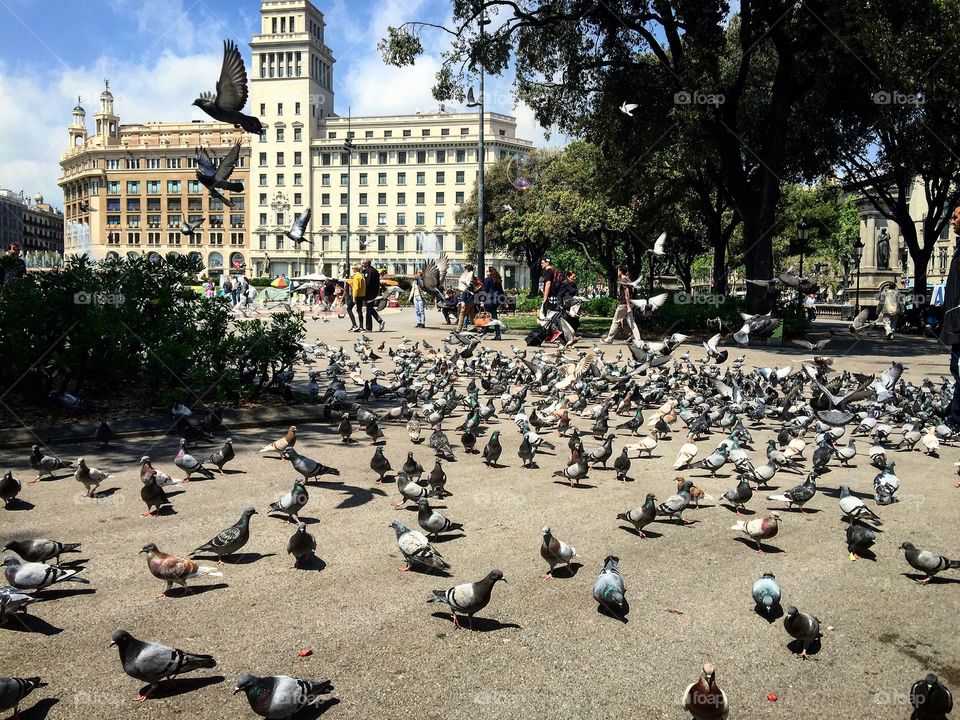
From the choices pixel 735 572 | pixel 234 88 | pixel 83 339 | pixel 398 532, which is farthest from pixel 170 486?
pixel 234 88

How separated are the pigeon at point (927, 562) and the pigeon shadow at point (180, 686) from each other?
4.39 meters

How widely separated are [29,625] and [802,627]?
4.29 metres

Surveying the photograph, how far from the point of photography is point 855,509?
613 cm

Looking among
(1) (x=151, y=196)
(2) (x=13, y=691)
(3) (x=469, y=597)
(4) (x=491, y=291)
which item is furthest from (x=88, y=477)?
(1) (x=151, y=196)

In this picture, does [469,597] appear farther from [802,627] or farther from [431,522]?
[802,627]

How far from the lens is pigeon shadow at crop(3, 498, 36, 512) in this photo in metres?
6.40

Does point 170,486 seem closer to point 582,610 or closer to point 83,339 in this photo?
point 83,339

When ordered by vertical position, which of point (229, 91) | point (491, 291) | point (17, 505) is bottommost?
point (17, 505)

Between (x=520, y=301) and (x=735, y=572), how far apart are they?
36179mm

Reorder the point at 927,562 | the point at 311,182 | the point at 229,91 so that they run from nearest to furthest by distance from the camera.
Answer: the point at 927,562
the point at 229,91
the point at 311,182

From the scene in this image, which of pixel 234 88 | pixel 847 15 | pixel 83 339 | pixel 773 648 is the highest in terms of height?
pixel 847 15

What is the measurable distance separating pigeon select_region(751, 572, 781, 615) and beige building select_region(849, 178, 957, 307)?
55.9 metres

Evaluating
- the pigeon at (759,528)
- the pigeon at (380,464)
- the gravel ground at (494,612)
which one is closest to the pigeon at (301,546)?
the gravel ground at (494,612)

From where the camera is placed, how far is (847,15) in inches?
750
